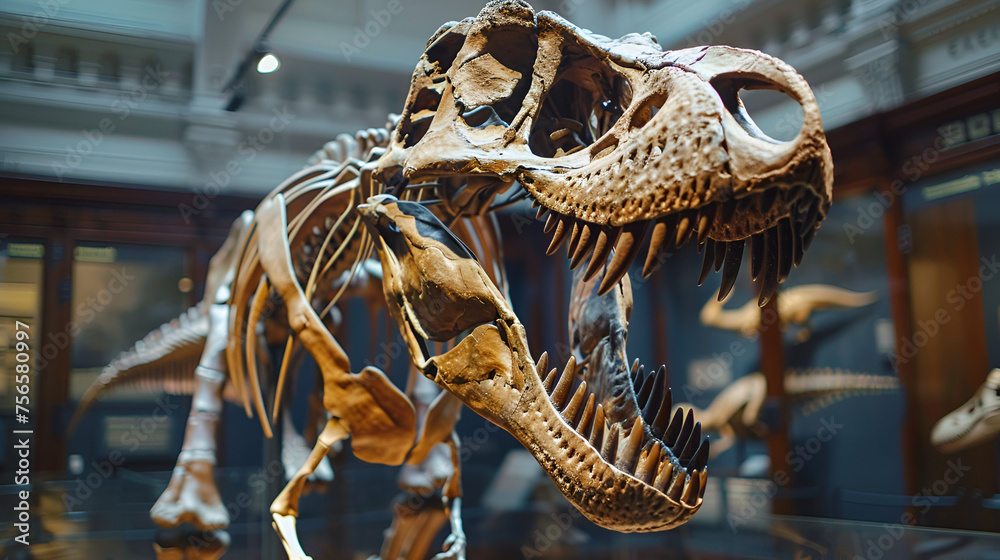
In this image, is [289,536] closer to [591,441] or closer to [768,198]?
[591,441]

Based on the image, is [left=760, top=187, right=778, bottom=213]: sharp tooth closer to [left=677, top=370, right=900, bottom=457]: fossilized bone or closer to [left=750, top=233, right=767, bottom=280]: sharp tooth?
[left=750, top=233, right=767, bottom=280]: sharp tooth

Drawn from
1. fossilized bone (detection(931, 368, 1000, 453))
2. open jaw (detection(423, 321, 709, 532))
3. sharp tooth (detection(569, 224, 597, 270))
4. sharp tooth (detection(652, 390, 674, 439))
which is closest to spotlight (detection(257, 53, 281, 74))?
open jaw (detection(423, 321, 709, 532))

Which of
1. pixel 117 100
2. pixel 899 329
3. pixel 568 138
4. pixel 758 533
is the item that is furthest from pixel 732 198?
pixel 117 100

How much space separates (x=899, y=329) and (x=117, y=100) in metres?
4.95

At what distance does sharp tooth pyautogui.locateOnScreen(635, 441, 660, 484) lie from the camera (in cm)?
141

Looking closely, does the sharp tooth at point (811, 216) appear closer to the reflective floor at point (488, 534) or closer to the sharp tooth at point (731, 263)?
the sharp tooth at point (731, 263)

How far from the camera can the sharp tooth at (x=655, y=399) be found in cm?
161

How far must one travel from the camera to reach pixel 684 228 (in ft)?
4.12

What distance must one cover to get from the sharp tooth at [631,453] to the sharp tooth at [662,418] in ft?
0.40

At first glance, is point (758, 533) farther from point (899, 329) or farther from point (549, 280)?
point (549, 280)

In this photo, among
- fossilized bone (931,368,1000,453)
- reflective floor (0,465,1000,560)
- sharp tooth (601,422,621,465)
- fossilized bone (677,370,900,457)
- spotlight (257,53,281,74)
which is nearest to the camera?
sharp tooth (601,422,621,465)

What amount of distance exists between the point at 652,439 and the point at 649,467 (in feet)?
0.39

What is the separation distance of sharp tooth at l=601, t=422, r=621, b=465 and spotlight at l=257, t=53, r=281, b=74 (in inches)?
172

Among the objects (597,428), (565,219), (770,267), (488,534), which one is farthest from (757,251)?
(488,534)
